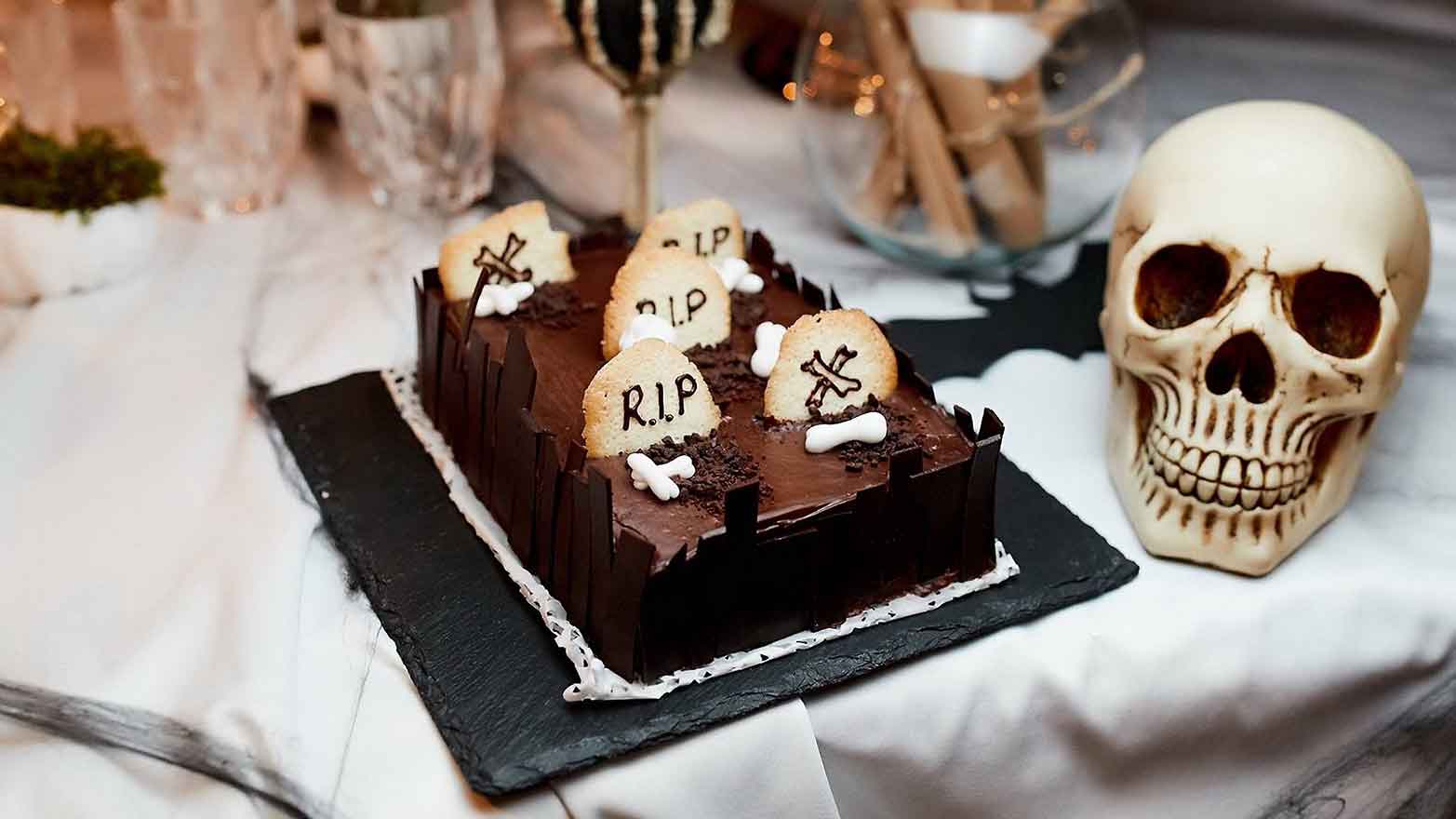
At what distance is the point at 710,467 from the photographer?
0.94m

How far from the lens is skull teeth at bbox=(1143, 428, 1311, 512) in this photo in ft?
3.28

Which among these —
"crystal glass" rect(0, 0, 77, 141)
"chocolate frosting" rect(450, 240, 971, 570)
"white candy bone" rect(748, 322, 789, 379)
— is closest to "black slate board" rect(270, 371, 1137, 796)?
"chocolate frosting" rect(450, 240, 971, 570)

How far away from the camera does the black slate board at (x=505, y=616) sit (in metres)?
0.88

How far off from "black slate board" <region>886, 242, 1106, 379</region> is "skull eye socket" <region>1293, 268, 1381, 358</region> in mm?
277

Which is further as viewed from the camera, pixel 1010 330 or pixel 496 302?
pixel 1010 330

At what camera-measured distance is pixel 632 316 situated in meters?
1.07

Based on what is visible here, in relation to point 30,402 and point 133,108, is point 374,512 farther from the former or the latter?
point 133,108

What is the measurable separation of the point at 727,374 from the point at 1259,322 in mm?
389

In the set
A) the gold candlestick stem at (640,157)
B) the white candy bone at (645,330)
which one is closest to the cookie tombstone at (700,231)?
the white candy bone at (645,330)

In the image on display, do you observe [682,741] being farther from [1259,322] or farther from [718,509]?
[1259,322]

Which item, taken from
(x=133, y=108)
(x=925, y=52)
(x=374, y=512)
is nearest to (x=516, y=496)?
(x=374, y=512)

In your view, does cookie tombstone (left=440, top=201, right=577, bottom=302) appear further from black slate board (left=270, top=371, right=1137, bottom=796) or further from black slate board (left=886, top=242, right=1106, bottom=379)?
black slate board (left=886, top=242, right=1106, bottom=379)

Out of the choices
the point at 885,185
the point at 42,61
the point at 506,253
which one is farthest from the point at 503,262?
the point at 42,61

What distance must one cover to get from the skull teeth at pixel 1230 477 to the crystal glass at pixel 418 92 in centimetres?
88
